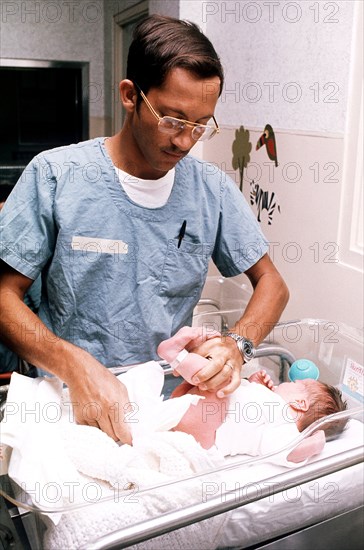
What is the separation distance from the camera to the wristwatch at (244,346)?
4.17 feet

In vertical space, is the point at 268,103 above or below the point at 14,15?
below

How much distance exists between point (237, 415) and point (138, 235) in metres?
Answer: 0.51

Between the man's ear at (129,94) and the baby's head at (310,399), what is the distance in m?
0.76

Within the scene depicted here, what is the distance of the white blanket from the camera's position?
0.87 m

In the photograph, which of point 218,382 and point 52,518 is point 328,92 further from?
point 52,518

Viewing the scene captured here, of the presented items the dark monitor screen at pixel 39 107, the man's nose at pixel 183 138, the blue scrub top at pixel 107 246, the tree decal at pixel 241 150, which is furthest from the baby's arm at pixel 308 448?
the dark monitor screen at pixel 39 107

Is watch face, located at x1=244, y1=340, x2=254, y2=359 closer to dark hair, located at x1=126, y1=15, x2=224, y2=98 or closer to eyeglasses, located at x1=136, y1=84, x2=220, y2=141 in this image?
eyeglasses, located at x1=136, y1=84, x2=220, y2=141

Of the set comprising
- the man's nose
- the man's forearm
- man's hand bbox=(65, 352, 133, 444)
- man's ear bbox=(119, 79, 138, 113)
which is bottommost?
man's hand bbox=(65, 352, 133, 444)

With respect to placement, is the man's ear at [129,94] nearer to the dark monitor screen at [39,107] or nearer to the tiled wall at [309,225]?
the tiled wall at [309,225]

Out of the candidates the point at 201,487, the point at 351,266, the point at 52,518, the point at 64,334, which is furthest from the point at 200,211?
the point at 52,518

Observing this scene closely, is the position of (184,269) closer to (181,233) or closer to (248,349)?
(181,233)

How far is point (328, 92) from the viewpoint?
1861mm

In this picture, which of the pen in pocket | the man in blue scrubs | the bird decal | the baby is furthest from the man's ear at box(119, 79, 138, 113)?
the bird decal

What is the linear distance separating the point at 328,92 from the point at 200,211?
0.70 meters
